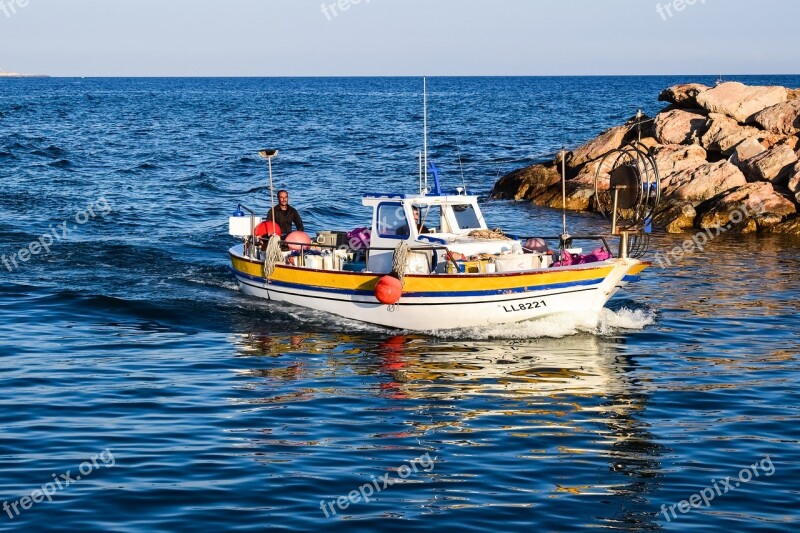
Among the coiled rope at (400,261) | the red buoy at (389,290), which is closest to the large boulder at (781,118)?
the coiled rope at (400,261)

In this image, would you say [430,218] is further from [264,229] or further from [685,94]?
[685,94]

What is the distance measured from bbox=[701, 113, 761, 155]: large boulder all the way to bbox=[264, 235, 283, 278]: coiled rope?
18895 millimetres

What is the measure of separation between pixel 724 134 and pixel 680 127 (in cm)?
231

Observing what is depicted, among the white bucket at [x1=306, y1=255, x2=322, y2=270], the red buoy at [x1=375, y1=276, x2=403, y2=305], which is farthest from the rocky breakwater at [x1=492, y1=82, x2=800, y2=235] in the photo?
the red buoy at [x1=375, y1=276, x2=403, y2=305]

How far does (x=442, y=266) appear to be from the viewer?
66.2 feet

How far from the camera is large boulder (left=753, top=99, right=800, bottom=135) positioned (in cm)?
3512

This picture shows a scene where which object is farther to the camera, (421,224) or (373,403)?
(421,224)

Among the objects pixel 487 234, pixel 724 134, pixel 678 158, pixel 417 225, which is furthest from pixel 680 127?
pixel 417 225

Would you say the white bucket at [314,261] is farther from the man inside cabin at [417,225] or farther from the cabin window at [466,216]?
the cabin window at [466,216]

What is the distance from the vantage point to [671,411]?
15359mm

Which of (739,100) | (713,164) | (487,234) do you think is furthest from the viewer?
(739,100)

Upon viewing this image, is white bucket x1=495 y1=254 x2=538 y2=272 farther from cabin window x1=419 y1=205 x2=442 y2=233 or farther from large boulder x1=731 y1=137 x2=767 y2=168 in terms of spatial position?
large boulder x1=731 y1=137 x2=767 y2=168

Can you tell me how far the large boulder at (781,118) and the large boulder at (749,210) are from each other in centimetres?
381

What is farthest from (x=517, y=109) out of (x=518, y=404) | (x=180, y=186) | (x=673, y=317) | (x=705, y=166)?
(x=518, y=404)
